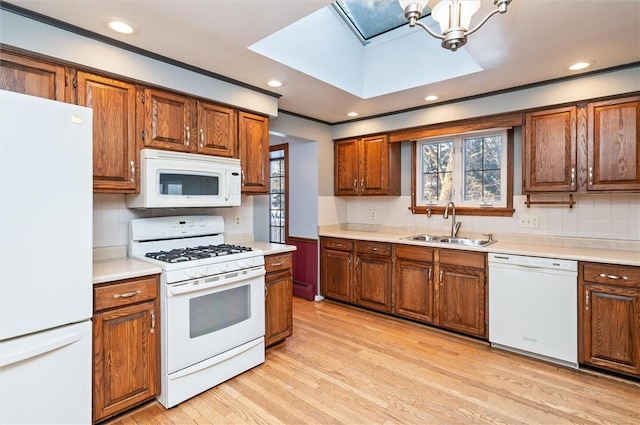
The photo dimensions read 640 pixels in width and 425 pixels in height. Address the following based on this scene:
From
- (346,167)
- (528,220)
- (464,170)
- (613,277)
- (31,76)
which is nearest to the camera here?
(31,76)

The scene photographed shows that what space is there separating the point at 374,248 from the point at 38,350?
2998 mm

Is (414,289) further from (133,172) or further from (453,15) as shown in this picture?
(133,172)

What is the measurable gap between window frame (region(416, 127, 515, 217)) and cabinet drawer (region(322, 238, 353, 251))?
90 centimetres

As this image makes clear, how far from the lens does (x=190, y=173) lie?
257 centimetres

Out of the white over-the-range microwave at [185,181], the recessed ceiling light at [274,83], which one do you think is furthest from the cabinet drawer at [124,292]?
the recessed ceiling light at [274,83]

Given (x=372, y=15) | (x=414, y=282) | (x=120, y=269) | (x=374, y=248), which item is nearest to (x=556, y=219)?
(x=414, y=282)

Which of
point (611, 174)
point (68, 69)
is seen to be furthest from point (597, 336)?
point (68, 69)

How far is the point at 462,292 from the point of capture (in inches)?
126

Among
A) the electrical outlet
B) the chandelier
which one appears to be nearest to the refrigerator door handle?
the chandelier

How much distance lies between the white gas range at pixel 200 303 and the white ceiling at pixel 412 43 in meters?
1.32

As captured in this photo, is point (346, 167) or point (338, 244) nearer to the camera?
point (338, 244)

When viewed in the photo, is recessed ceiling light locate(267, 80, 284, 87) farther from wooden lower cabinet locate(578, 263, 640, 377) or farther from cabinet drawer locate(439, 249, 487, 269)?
wooden lower cabinet locate(578, 263, 640, 377)

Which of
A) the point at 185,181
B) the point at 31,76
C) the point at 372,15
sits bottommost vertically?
the point at 185,181

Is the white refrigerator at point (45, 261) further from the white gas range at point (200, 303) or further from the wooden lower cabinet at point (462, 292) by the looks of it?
the wooden lower cabinet at point (462, 292)
